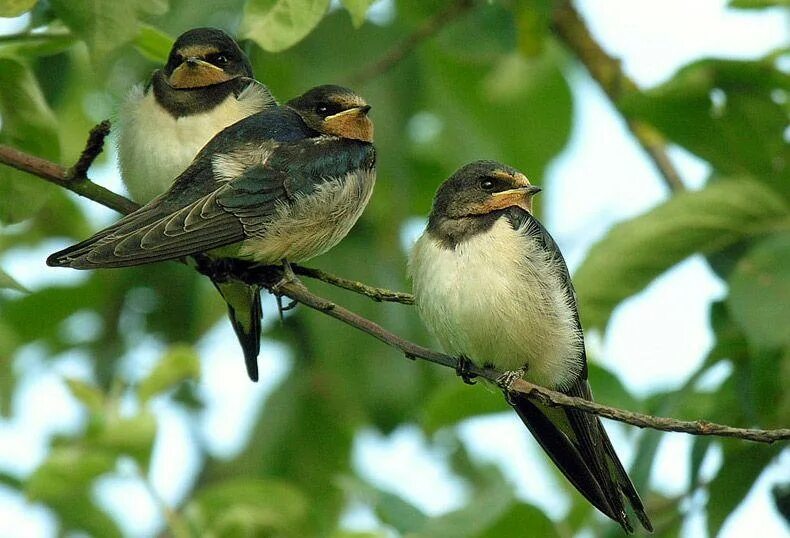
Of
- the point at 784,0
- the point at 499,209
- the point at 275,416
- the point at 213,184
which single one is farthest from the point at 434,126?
the point at 213,184

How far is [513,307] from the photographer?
2996 mm

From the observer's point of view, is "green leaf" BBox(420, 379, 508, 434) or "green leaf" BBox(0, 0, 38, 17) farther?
"green leaf" BBox(420, 379, 508, 434)

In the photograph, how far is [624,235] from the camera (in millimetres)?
3525

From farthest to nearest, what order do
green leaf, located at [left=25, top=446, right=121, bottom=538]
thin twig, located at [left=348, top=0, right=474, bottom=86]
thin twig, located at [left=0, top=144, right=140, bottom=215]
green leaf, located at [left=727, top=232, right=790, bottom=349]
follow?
1. thin twig, located at [left=348, top=0, right=474, bottom=86]
2. green leaf, located at [left=25, top=446, right=121, bottom=538]
3. green leaf, located at [left=727, top=232, right=790, bottom=349]
4. thin twig, located at [left=0, top=144, right=140, bottom=215]

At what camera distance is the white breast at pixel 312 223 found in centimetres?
277

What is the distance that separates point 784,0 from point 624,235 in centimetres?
84

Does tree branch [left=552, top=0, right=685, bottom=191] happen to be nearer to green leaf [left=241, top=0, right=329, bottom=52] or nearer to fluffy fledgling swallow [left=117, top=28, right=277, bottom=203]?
fluffy fledgling swallow [left=117, top=28, right=277, bottom=203]

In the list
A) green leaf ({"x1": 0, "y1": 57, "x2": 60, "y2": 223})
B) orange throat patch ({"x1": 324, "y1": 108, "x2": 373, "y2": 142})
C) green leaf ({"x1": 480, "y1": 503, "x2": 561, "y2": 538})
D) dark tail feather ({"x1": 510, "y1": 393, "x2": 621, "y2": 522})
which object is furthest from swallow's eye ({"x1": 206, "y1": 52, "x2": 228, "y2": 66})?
green leaf ({"x1": 480, "y1": 503, "x2": 561, "y2": 538})

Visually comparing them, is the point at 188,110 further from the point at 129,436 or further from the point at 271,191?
the point at 129,436

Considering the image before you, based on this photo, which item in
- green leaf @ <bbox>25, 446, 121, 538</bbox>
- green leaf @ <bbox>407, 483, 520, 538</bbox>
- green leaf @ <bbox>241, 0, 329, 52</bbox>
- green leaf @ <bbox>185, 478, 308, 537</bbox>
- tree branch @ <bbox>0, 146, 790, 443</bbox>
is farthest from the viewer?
green leaf @ <bbox>185, 478, 308, 537</bbox>

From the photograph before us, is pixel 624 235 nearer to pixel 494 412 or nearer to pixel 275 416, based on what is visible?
pixel 494 412

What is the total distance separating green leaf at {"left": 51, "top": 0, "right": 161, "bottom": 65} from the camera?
85.5 inches

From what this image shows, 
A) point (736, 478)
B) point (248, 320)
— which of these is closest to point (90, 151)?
point (248, 320)

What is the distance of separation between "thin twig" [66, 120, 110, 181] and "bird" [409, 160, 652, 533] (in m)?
0.84
